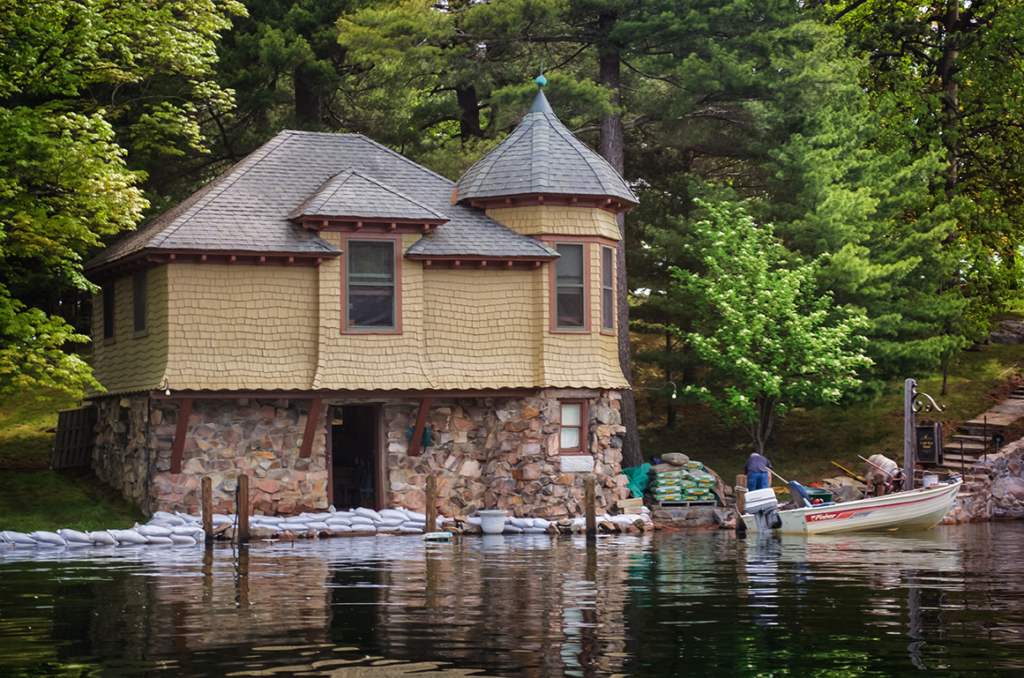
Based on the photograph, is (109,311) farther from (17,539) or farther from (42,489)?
(17,539)

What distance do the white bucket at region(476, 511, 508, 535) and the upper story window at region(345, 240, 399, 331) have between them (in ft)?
16.1

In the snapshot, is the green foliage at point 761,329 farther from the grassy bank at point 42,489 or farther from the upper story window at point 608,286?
the grassy bank at point 42,489

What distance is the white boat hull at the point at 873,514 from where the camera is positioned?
92.3 feet

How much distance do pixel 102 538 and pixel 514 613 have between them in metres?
14.2

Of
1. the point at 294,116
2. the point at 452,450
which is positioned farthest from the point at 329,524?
the point at 294,116

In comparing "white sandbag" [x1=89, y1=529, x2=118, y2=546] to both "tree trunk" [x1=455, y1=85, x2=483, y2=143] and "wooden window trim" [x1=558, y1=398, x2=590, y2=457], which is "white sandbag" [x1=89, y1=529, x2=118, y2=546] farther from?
"tree trunk" [x1=455, y1=85, x2=483, y2=143]

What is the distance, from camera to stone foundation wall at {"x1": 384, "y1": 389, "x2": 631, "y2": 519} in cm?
2983

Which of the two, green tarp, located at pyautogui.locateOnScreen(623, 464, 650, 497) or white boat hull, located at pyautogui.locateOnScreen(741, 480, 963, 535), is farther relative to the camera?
green tarp, located at pyautogui.locateOnScreen(623, 464, 650, 497)

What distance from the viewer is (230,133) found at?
125ft

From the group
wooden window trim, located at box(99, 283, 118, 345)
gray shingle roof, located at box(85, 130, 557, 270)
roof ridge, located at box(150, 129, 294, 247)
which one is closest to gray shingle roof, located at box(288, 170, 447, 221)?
gray shingle roof, located at box(85, 130, 557, 270)

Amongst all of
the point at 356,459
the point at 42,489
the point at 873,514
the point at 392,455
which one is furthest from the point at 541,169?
the point at 42,489

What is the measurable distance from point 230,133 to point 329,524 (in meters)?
15.6

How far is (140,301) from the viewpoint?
29719 millimetres

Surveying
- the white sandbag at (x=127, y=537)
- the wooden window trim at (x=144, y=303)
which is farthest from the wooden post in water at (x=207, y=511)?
the wooden window trim at (x=144, y=303)
